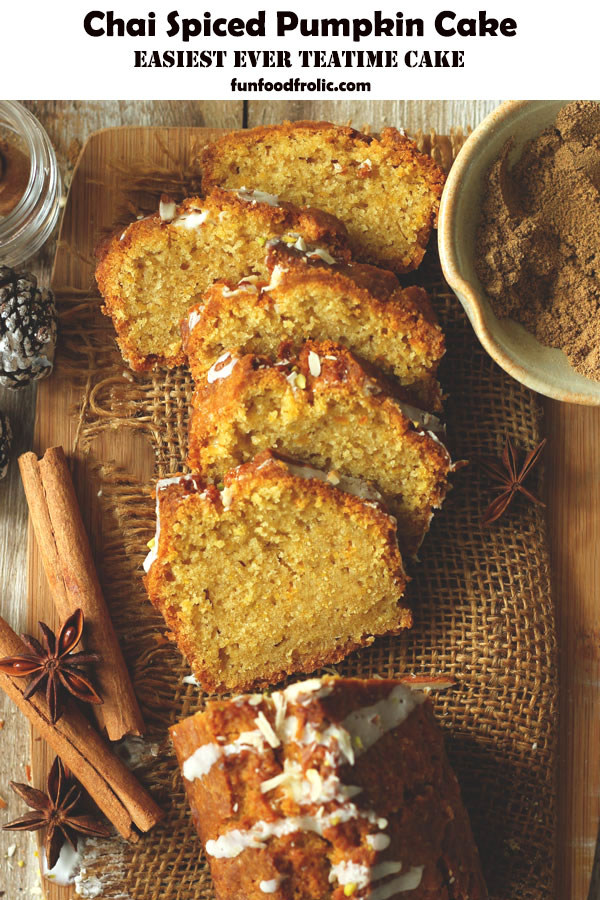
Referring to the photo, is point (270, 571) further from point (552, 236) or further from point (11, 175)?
point (11, 175)

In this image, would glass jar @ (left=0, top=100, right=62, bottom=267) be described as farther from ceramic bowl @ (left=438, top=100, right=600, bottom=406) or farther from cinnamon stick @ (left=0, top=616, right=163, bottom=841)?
cinnamon stick @ (left=0, top=616, right=163, bottom=841)

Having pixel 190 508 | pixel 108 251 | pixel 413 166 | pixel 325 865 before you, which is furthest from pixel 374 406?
pixel 325 865

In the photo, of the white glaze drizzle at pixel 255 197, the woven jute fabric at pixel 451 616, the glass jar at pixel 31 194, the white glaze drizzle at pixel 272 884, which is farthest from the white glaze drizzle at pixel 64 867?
the white glaze drizzle at pixel 255 197

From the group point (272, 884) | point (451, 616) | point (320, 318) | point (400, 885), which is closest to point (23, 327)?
point (320, 318)

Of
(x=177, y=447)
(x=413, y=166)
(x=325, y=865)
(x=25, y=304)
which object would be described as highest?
(x=413, y=166)

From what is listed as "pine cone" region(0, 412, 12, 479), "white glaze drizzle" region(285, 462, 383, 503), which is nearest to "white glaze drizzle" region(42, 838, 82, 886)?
"pine cone" region(0, 412, 12, 479)

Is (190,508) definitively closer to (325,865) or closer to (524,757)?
(325,865)
